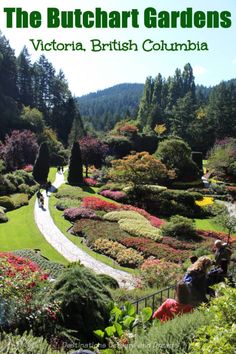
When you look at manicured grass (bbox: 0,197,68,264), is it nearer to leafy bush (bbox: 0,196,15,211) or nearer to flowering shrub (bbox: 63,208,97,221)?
leafy bush (bbox: 0,196,15,211)

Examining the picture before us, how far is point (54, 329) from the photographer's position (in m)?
7.70

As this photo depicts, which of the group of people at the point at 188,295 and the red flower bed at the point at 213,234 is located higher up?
the group of people at the point at 188,295

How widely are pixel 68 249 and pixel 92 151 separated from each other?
2534cm

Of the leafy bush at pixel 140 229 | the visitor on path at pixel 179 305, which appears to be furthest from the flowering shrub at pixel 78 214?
the visitor on path at pixel 179 305

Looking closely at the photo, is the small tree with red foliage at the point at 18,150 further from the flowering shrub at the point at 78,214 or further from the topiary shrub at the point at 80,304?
the topiary shrub at the point at 80,304

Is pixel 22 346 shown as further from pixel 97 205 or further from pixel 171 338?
pixel 97 205

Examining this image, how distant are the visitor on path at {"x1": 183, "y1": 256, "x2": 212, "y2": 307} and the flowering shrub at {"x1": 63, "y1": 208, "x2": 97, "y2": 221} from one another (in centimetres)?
1988

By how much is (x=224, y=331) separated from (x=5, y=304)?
4512 millimetres

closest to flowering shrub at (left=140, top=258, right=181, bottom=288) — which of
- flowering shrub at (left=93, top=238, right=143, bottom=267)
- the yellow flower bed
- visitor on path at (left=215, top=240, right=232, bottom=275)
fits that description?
flowering shrub at (left=93, top=238, right=143, bottom=267)

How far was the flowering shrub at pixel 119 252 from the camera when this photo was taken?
2045 centimetres

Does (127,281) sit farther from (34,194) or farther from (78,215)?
(34,194)

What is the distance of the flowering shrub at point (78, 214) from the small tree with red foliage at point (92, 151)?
16.9 metres

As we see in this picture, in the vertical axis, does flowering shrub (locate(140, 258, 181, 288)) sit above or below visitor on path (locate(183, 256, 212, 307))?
below

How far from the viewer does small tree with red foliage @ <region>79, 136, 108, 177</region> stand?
1796 inches
